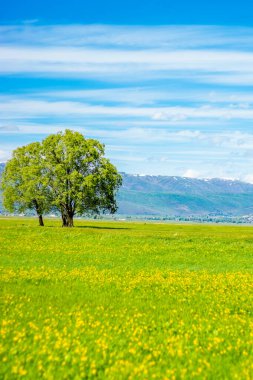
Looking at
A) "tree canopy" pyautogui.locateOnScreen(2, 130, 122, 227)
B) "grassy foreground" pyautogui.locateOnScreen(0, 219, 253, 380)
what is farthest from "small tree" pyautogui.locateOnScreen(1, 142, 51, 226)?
"grassy foreground" pyautogui.locateOnScreen(0, 219, 253, 380)

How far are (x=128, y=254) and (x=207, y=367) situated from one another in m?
29.7

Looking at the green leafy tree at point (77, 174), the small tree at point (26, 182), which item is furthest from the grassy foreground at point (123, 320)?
the small tree at point (26, 182)

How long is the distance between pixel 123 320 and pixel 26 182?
80219 mm

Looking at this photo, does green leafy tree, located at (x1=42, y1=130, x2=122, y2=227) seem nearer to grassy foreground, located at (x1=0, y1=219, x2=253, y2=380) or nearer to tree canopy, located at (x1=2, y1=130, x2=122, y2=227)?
tree canopy, located at (x1=2, y1=130, x2=122, y2=227)

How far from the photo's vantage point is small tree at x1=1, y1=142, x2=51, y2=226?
9225 centimetres

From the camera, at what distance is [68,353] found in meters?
12.5

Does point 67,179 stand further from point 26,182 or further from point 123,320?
point 123,320

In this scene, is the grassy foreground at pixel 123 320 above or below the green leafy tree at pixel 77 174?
below

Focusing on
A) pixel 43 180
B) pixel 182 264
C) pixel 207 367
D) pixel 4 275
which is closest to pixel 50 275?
pixel 4 275

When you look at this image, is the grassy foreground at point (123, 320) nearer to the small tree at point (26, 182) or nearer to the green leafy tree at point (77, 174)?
the green leafy tree at point (77, 174)

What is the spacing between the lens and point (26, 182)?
9394 centimetres

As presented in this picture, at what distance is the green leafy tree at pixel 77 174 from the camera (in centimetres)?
8975

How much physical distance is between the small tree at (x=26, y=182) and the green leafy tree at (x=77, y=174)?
5.42 ft

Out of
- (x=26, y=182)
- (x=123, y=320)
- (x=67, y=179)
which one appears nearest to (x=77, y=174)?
(x=67, y=179)
